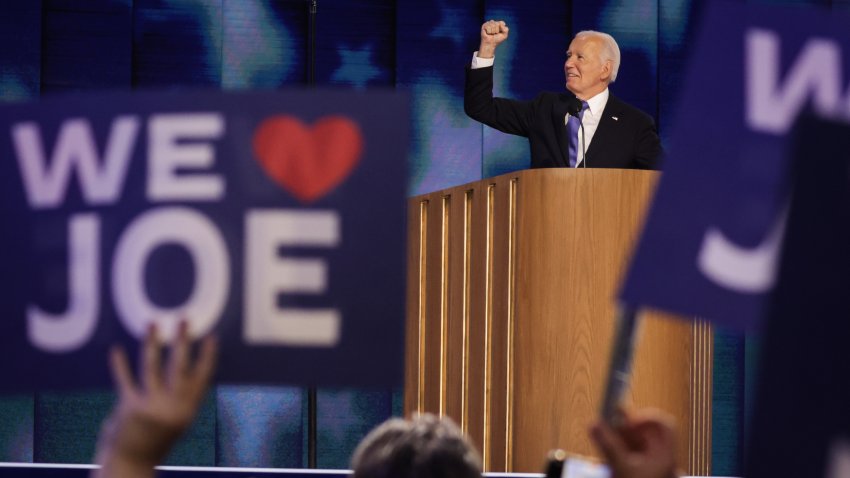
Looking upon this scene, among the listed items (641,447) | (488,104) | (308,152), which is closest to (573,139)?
(488,104)

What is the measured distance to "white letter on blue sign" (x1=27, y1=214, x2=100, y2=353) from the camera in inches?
35.5

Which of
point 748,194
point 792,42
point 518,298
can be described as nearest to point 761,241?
point 748,194

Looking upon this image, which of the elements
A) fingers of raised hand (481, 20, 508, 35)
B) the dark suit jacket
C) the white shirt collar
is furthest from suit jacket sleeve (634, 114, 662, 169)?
fingers of raised hand (481, 20, 508, 35)

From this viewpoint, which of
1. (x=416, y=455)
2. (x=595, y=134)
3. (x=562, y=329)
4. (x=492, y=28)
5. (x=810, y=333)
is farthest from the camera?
(x=492, y=28)

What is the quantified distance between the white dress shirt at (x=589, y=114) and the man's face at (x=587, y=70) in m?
0.02

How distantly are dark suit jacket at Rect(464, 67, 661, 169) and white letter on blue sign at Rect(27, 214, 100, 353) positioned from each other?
5.78ft

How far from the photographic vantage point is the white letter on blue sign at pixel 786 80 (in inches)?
32.5

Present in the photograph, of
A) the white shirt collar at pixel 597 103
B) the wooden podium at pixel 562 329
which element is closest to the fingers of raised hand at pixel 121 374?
the wooden podium at pixel 562 329

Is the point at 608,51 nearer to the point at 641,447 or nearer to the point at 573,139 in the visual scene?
the point at 573,139

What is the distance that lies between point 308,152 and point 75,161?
0.58 ft

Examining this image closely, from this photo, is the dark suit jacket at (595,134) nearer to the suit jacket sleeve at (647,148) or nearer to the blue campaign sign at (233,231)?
the suit jacket sleeve at (647,148)

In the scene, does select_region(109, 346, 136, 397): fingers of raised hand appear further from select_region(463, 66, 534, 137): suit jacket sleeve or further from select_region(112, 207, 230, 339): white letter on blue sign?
select_region(463, 66, 534, 137): suit jacket sleeve

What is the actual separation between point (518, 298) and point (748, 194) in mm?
1418

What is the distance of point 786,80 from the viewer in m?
0.82
